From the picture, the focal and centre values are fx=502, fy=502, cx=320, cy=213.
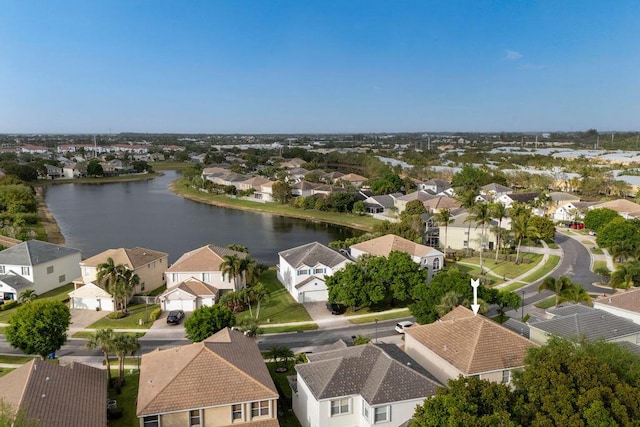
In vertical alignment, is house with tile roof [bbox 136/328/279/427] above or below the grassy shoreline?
above

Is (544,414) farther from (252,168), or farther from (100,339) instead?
(252,168)

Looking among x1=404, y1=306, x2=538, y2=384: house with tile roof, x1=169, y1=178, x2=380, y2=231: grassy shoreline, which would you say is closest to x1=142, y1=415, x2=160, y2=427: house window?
x1=404, y1=306, x2=538, y2=384: house with tile roof

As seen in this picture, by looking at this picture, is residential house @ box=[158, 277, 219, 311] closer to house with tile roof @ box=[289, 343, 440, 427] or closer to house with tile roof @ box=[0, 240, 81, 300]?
house with tile roof @ box=[0, 240, 81, 300]

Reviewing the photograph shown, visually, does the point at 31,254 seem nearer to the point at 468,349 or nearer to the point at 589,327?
the point at 468,349

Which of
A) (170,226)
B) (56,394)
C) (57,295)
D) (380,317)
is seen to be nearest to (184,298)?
(57,295)

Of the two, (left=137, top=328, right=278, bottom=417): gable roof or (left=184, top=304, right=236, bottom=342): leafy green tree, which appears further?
(left=184, top=304, right=236, bottom=342): leafy green tree

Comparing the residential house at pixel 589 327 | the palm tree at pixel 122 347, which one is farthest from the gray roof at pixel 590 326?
the palm tree at pixel 122 347
